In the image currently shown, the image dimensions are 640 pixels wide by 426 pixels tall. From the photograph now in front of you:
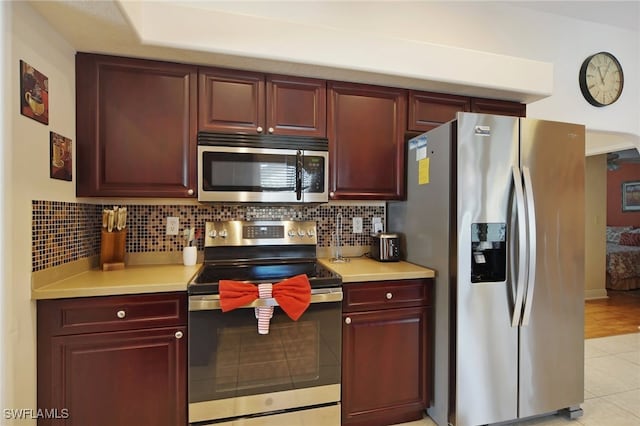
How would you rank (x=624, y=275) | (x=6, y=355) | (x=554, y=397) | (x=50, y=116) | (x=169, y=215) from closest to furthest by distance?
(x=6, y=355) → (x=50, y=116) → (x=554, y=397) → (x=169, y=215) → (x=624, y=275)

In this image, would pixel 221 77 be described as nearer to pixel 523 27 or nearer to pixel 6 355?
pixel 6 355

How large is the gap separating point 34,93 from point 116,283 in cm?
93

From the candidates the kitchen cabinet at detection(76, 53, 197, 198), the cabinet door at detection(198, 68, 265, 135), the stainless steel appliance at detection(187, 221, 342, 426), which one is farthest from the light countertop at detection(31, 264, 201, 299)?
the cabinet door at detection(198, 68, 265, 135)

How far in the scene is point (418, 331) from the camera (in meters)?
1.89

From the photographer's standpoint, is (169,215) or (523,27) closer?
(169,215)

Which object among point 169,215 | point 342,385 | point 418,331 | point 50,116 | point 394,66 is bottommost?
point 342,385

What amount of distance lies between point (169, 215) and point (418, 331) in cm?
179

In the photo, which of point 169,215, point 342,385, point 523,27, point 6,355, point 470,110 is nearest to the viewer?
point 6,355

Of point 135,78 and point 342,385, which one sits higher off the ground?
point 135,78

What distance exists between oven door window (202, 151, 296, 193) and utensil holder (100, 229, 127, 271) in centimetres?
60

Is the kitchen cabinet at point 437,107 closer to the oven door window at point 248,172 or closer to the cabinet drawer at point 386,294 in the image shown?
the oven door window at point 248,172

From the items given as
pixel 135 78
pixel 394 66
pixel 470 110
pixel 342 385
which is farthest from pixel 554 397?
pixel 135 78

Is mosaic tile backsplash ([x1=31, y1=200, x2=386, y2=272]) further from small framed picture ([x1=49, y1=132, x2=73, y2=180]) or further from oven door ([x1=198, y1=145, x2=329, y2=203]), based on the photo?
oven door ([x1=198, y1=145, x2=329, y2=203])

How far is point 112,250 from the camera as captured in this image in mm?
1868
